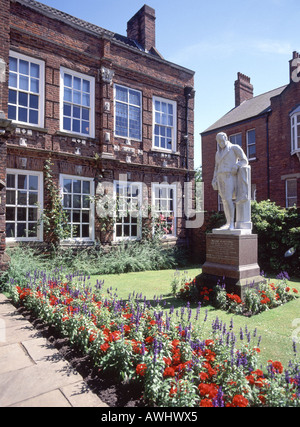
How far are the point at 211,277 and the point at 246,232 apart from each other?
4.45 feet

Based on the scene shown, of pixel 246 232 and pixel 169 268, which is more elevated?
pixel 246 232

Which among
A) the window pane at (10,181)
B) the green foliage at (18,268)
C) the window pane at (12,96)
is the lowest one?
the green foliage at (18,268)

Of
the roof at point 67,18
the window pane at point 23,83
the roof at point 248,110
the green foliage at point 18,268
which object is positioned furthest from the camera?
the roof at point 248,110

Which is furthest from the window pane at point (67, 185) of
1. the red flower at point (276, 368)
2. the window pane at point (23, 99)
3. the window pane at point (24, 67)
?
the red flower at point (276, 368)

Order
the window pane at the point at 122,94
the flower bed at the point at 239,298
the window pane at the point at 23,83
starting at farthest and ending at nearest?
the window pane at the point at 122,94 < the window pane at the point at 23,83 < the flower bed at the point at 239,298

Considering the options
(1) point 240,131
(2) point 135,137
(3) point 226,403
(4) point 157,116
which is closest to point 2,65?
(2) point 135,137

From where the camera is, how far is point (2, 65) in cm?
759

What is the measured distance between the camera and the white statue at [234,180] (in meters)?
6.80

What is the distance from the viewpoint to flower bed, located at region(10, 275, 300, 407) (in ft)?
7.84

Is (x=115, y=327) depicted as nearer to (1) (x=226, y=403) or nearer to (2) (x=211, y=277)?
(1) (x=226, y=403)

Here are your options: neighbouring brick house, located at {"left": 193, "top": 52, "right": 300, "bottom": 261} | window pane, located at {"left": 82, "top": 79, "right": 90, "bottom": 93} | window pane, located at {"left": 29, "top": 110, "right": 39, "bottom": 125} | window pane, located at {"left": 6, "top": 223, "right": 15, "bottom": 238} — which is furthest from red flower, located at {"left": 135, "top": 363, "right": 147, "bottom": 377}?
neighbouring brick house, located at {"left": 193, "top": 52, "right": 300, "bottom": 261}

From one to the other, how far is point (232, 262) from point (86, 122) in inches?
324

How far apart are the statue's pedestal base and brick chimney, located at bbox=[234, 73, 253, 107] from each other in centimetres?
2048

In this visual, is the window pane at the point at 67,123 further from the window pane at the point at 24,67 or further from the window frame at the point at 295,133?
the window frame at the point at 295,133
